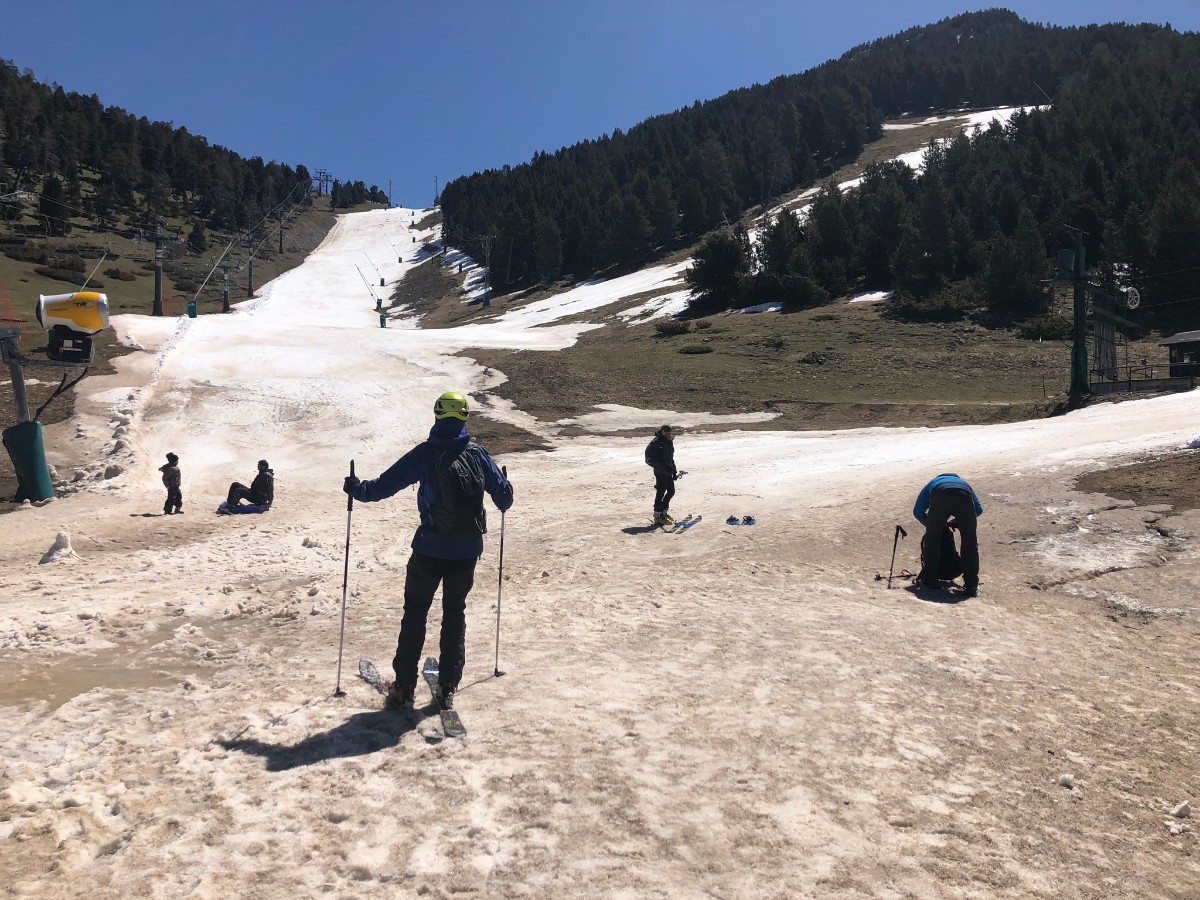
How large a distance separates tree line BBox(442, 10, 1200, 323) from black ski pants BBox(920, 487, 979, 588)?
39.4m

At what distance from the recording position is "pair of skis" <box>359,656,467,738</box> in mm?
5367

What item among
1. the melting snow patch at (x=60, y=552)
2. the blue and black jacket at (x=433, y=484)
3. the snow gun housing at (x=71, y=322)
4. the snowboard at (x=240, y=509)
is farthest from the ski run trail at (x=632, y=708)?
the snow gun housing at (x=71, y=322)

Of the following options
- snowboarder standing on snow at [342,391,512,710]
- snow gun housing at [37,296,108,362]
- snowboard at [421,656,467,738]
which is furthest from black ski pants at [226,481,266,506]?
snowboarder standing on snow at [342,391,512,710]

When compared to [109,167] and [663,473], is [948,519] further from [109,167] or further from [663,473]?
[109,167]

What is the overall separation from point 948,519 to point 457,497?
754cm

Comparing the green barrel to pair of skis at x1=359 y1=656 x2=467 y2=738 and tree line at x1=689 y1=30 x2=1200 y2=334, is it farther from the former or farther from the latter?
tree line at x1=689 y1=30 x2=1200 y2=334

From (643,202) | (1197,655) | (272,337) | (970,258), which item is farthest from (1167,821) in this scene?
(643,202)

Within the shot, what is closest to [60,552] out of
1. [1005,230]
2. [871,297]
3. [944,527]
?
[944,527]

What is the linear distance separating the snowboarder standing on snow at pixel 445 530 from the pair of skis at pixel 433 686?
10 cm

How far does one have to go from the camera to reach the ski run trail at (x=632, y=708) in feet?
13.0

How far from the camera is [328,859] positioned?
3.92m

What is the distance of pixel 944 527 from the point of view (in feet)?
33.7

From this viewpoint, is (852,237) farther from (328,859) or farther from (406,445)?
(328,859)

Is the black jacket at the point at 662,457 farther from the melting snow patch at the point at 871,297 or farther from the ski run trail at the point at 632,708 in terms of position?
the melting snow patch at the point at 871,297
